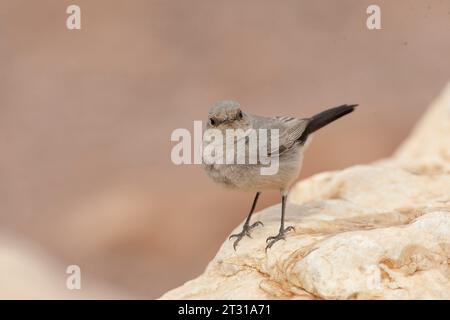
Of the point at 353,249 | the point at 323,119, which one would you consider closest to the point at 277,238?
the point at 353,249

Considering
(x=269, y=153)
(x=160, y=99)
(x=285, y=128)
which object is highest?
(x=160, y=99)

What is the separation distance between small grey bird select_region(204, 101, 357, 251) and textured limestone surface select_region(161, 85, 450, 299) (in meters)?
0.24

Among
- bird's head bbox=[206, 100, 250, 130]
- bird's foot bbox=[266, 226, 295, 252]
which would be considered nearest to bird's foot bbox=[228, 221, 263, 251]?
bird's foot bbox=[266, 226, 295, 252]

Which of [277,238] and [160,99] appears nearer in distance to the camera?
[277,238]

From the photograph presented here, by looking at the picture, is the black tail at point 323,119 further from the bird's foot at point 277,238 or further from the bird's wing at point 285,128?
the bird's foot at point 277,238

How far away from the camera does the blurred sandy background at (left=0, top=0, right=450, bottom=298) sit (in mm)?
11281

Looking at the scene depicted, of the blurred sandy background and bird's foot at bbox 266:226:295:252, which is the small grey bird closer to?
bird's foot at bbox 266:226:295:252

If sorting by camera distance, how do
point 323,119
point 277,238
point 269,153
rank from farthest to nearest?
point 323,119 < point 269,153 < point 277,238

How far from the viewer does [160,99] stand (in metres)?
16.3

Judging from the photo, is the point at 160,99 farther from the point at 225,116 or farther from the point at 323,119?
the point at 225,116

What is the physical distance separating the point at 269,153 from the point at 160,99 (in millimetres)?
11058

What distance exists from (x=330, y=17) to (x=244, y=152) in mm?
12012
